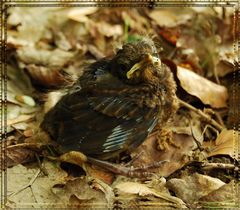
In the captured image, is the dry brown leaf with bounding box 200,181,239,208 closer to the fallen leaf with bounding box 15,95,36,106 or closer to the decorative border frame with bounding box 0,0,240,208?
the decorative border frame with bounding box 0,0,240,208

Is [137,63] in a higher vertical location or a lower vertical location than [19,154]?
higher

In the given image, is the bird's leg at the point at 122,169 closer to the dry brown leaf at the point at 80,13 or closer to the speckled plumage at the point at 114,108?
the speckled plumage at the point at 114,108

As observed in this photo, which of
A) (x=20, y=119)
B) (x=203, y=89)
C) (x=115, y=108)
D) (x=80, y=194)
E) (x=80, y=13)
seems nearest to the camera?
(x=80, y=194)

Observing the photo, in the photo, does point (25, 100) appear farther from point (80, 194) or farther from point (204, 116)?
point (204, 116)

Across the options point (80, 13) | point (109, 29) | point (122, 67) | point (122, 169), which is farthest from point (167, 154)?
point (80, 13)

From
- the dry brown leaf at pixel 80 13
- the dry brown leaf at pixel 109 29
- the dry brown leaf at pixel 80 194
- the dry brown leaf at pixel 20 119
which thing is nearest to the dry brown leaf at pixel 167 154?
the dry brown leaf at pixel 80 194

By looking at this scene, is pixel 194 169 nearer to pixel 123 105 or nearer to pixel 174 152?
pixel 174 152

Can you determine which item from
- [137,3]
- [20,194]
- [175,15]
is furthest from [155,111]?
[175,15]
